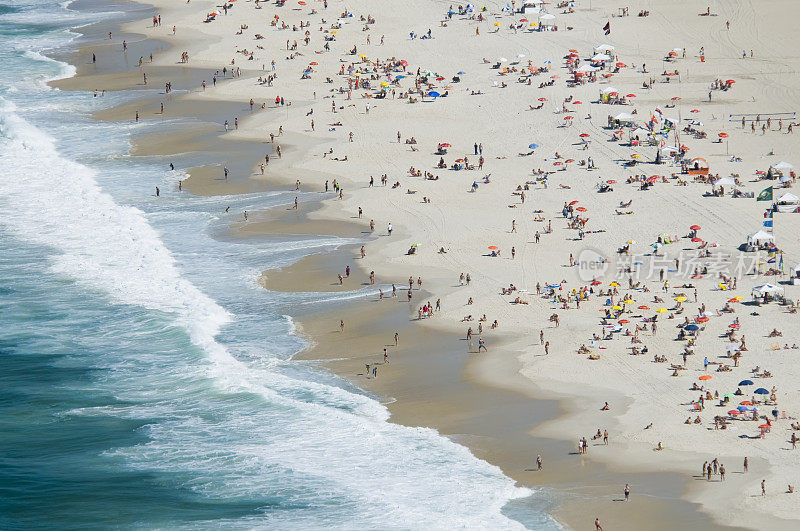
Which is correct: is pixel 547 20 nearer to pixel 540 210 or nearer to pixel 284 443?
pixel 540 210

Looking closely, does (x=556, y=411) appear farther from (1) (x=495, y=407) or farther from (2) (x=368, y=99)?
(2) (x=368, y=99)

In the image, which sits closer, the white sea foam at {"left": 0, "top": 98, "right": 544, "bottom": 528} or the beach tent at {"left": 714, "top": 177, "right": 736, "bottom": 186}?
the white sea foam at {"left": 0, "top": 98, "right": 544, "bottom": 528}

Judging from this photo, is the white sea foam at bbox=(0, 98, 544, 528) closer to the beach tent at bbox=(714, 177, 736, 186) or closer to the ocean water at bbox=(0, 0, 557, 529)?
the ocean water at bbox=(0, 0, 557, 529)

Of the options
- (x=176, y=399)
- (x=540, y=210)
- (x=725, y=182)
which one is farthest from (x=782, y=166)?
(x=176, y=399)

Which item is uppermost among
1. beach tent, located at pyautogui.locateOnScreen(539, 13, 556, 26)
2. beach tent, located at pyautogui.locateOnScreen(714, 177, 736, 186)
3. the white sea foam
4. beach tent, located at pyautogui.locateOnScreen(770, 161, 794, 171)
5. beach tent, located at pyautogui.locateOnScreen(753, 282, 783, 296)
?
beach tent, located at pyautogui.locateOnScreen(539, 13, 556, 26)

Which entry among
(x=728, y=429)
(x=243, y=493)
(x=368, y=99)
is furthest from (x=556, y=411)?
(x=368, y=99)

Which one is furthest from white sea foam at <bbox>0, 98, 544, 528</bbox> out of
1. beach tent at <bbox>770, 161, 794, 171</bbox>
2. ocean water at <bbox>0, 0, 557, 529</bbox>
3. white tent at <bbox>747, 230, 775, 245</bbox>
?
beach tent at <bbox>770, 161, 794, 171</bbox>

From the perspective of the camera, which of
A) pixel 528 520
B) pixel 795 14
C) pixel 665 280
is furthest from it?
pixel 795 14
